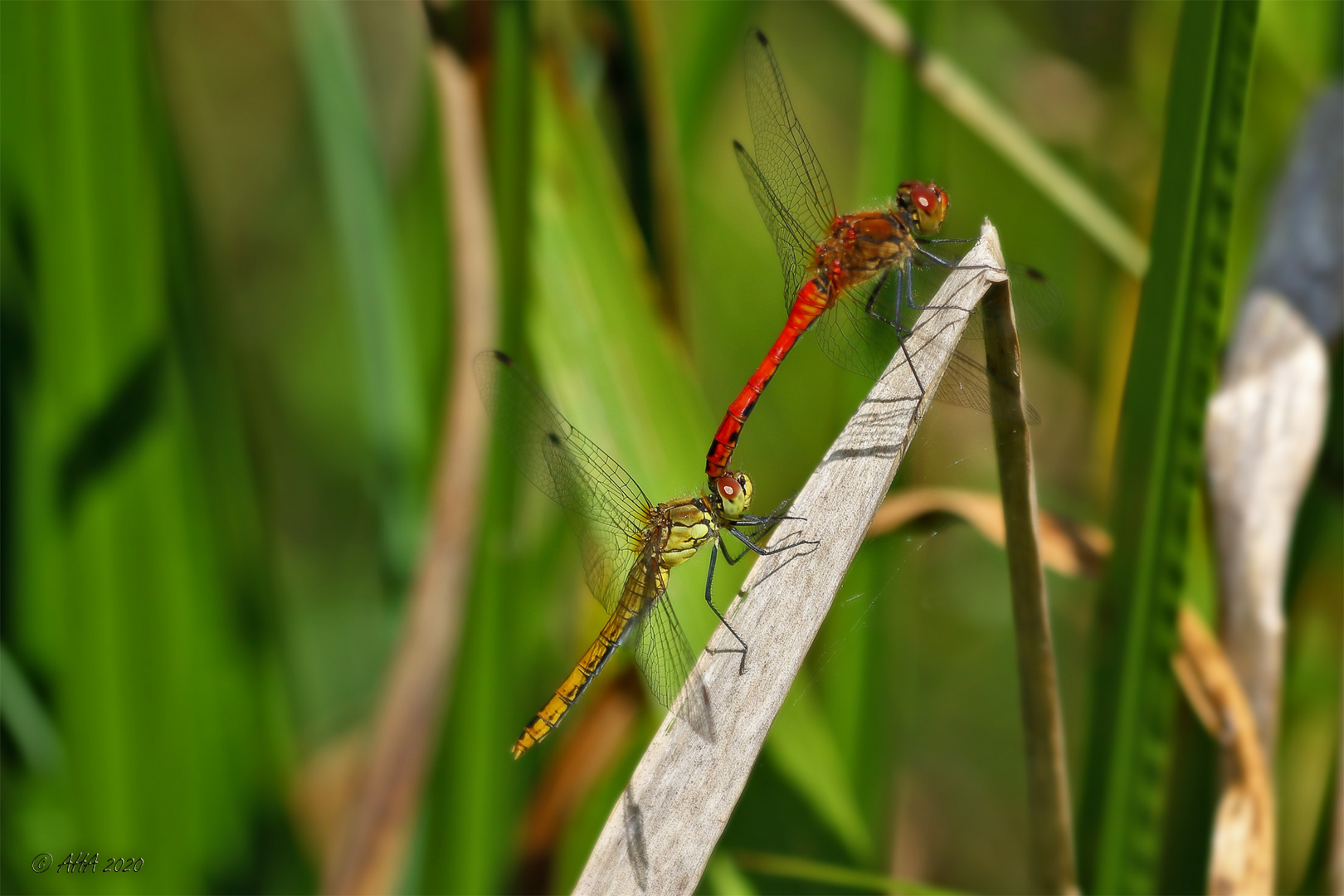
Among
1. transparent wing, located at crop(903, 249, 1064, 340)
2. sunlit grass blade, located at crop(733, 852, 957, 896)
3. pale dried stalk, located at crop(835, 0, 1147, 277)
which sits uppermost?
pale dried stalk, located at crop(835, 0, 1147, 277)

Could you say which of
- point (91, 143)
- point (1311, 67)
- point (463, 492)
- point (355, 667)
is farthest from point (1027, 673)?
point (355, 667)

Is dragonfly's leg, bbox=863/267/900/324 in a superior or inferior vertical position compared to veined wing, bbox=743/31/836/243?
inferior

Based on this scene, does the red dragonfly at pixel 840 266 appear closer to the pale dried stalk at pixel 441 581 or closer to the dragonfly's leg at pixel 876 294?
the dragonfly's leg at pixel 876 294

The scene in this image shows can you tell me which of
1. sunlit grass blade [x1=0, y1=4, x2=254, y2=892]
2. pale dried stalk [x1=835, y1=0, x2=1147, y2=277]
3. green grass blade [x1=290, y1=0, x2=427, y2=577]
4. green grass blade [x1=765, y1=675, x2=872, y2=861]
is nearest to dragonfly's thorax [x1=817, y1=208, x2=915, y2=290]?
pale dried stalk [x1=835, y1=0, x2=1147, y2=277]

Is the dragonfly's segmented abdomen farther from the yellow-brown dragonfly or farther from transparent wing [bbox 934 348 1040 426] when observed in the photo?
transparent wing [bbox 934 348 1040 426]

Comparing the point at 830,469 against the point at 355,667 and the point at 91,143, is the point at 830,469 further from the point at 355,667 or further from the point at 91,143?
the point at 355,667

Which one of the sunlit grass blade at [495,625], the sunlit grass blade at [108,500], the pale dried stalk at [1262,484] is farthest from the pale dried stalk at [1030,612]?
the sunlit grass blade at [108,500]
